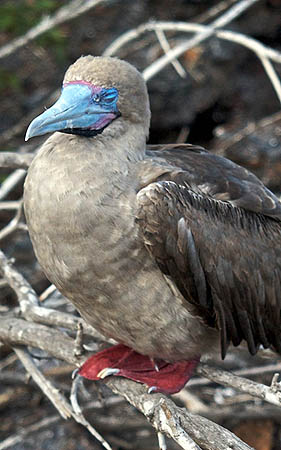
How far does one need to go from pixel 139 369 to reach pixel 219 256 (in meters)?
0.65

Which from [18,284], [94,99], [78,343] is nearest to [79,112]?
[94,99]

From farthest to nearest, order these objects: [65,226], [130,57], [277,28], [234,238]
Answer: [277,28] → [130,57] → [234,238] → [65,226]

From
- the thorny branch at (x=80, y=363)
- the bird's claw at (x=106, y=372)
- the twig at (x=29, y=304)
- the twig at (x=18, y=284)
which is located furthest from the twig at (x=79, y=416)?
the twig at (x=18, y=284)

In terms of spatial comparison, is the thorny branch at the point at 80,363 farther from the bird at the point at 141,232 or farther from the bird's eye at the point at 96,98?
the bird's eye at the point at 96,98

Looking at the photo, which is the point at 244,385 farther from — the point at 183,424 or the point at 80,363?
the point at 80,363

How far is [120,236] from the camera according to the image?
2.89 m

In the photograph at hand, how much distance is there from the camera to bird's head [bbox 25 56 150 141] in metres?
2.81

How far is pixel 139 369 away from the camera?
11.1 ft

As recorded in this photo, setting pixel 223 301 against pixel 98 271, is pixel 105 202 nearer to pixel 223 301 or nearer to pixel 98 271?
pixel 98 271

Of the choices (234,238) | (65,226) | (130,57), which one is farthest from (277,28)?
(65,226)

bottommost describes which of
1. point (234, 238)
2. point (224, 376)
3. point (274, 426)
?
point (274, 426)

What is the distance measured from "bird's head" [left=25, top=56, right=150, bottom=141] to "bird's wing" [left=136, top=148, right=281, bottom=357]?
1.02 ft

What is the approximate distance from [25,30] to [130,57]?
5.32 ft

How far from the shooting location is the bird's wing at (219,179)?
3.20 meters
